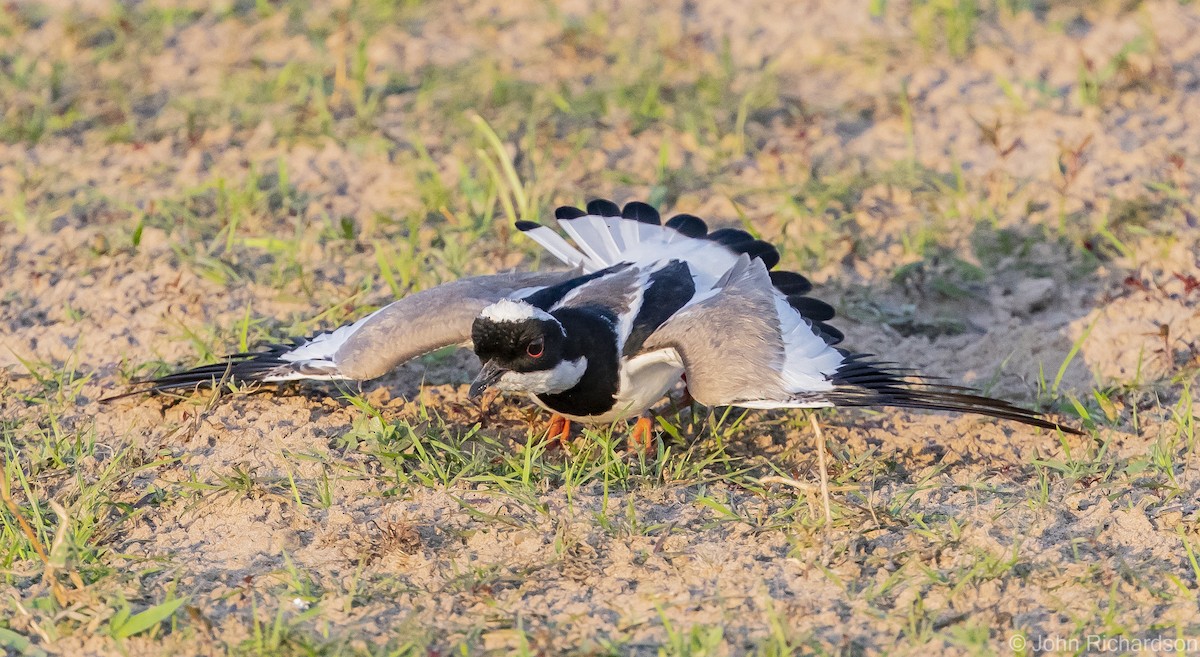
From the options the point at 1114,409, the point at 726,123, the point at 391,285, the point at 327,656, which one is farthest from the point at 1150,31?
the point at 327,656

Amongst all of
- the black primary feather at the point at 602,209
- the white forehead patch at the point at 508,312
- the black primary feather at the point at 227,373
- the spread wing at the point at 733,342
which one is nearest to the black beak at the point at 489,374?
the white forehead patch at the point at 508,312

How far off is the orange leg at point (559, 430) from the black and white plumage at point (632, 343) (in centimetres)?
7

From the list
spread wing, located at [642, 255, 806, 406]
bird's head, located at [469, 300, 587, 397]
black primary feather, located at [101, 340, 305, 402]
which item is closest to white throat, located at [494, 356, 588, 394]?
bird's head, located at [469, 300, 587, 397]

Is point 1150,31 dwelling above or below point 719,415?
above

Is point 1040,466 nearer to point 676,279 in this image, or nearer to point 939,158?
point 676,279

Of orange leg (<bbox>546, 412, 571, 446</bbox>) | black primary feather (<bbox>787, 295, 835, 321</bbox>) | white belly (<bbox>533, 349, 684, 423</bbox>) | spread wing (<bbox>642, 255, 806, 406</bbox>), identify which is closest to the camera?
spread wing (<bbox>642, 255, 806, 406</bbox>)

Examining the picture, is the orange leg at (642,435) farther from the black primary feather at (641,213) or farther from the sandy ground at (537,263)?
the black primary feather at (641,213)

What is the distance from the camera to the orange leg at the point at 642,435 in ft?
17.4

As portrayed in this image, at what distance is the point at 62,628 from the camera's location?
13.6 ft

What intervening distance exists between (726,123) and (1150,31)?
2.54 metres

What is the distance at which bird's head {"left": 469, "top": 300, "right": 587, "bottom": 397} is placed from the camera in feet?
16.6

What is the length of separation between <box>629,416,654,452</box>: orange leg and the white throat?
1.09 ft

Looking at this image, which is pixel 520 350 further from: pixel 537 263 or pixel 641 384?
pixel 537 263

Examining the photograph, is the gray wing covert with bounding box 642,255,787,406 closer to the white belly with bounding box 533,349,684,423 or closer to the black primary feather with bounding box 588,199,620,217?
the white belly with bounding box 533,349,684,423
